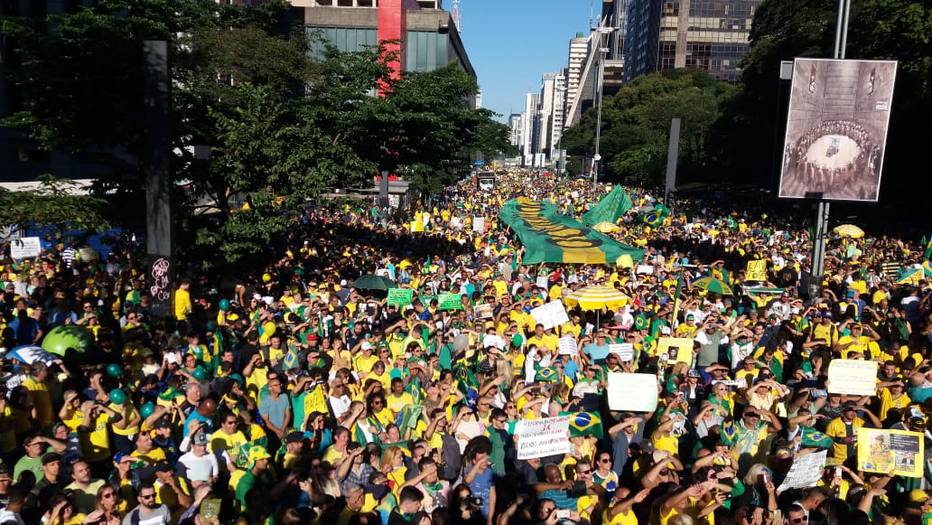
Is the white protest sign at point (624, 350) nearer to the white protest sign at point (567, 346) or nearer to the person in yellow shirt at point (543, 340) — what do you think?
the white protest sign at point (567, 346)

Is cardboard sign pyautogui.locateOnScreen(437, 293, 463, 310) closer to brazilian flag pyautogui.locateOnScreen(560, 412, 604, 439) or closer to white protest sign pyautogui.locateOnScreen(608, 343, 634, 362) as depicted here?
white protest sign pyautogui.locateOnScreen(608, 343, 634, 362)

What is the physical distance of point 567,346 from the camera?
10117mm

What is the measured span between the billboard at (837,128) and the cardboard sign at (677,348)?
6.77 metres

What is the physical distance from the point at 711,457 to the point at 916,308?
10.1m

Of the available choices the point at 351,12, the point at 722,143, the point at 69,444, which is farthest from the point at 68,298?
the point at 722,143

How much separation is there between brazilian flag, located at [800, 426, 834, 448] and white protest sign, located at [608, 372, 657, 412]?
4.80 feet

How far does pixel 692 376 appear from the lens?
9422 millimetres

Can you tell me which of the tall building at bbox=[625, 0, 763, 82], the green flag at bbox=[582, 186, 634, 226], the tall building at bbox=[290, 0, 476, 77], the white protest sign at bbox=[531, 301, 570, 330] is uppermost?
the tall building at bbox=[625, 0, 763, 82]

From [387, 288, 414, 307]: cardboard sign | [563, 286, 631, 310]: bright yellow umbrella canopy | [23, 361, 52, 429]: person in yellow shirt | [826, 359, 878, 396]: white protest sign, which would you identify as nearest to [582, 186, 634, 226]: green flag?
[563, 286, 631, 310]: bright yellow umbrella canopy

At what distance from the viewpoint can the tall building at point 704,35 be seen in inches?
4496

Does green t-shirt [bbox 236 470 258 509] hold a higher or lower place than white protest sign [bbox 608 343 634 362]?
lower

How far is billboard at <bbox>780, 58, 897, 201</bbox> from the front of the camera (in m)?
14.9

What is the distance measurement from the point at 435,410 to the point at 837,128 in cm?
1214

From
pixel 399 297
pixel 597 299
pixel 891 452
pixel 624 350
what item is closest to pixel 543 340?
pixel 624 350
